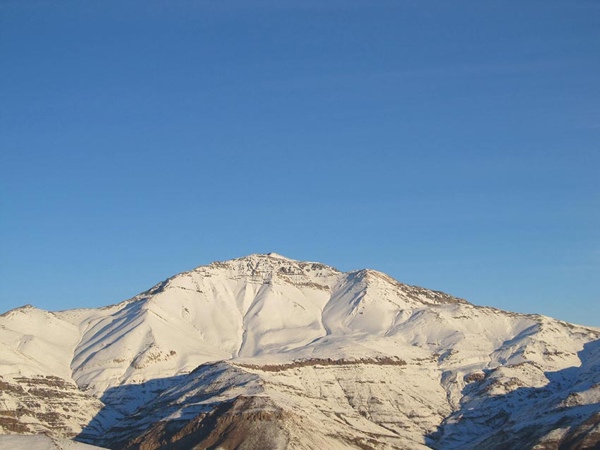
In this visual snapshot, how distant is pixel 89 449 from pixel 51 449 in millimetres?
7026

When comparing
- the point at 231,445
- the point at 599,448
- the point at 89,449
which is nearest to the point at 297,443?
the point at 231,445

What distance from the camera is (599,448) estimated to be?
199750 millimetres

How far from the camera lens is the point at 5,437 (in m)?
114

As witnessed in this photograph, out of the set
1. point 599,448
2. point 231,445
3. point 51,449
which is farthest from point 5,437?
point 599,448

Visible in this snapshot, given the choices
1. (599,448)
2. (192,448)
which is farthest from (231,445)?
(599,448)

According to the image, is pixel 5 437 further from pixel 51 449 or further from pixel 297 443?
pixel 297 443

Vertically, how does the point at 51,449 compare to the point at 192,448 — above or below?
below

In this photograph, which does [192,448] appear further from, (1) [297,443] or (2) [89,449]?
(2) [89,449]

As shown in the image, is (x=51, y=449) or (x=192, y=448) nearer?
(x=51, y=449)

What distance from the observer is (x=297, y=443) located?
19512cm

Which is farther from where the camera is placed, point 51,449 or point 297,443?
point 297,443

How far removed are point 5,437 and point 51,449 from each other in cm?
814

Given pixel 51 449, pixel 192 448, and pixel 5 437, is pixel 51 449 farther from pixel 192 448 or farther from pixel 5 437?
pixel 192 448

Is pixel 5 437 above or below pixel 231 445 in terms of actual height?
below
